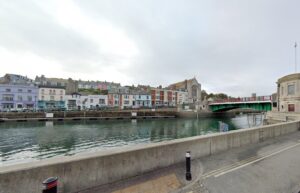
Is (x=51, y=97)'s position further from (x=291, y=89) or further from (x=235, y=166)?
(x=291, y=89)

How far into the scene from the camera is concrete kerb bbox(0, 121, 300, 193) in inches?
143

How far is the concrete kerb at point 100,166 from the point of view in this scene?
3.63 m

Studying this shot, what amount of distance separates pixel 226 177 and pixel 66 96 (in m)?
71.2

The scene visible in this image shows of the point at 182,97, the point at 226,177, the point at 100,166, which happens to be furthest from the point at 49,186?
the point at 182,97

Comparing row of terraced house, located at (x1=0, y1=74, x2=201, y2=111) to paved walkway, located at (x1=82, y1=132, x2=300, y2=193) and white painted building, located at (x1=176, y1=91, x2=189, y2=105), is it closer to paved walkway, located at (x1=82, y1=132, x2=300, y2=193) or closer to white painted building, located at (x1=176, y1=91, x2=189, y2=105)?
white painted building, located at (x1=176, y1=91, x2=189, y2=105)

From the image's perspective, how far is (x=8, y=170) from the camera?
3498mm

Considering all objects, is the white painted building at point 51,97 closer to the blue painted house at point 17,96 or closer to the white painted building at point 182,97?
the blue painted house at point 17,96

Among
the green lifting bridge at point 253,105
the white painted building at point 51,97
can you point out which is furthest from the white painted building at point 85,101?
the green lifting bridge at point 253,105

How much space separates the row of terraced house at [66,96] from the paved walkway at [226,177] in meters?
61.6

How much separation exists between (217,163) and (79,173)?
5.58 metres

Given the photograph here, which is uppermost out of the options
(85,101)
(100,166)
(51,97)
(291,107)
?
(51,97)

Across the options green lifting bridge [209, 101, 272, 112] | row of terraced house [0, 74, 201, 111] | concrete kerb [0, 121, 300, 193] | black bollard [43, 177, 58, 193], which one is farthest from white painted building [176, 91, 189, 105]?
black bollard [43, 177, 58, 193]

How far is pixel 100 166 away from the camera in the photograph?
15.4 ft

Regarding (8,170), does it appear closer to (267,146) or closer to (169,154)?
(169,154)
